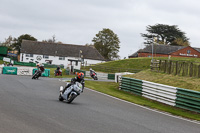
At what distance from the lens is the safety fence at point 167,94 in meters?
14.9

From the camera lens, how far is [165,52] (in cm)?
9525

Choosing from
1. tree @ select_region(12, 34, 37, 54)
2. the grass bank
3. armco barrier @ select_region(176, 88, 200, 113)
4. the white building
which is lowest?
armco barrier @ select_region(176, 88, 200, 113)

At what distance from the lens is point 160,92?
1788cm

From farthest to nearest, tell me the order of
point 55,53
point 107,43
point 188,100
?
point 107,43
point 55,53
point 188,100

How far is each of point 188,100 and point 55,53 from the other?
8644 centimetres

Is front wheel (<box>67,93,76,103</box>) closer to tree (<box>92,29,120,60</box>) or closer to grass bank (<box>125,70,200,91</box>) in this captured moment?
grass bank (<box>125,70,200,91</box>)

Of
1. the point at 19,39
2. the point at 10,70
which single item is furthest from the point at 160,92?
the point at 19,39

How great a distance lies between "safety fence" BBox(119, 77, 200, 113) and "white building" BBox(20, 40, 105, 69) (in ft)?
250

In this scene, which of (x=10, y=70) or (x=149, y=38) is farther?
(x=149, y=38)

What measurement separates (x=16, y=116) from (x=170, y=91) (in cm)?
985

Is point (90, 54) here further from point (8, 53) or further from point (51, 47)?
point (8, 53)

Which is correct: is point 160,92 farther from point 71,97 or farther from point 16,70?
point 16,70

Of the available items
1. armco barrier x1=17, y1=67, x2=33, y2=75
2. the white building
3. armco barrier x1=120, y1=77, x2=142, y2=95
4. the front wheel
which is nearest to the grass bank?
armco barrier x1=120, y1=77, x2=142, y2=95

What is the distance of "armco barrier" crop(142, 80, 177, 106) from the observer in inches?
651
